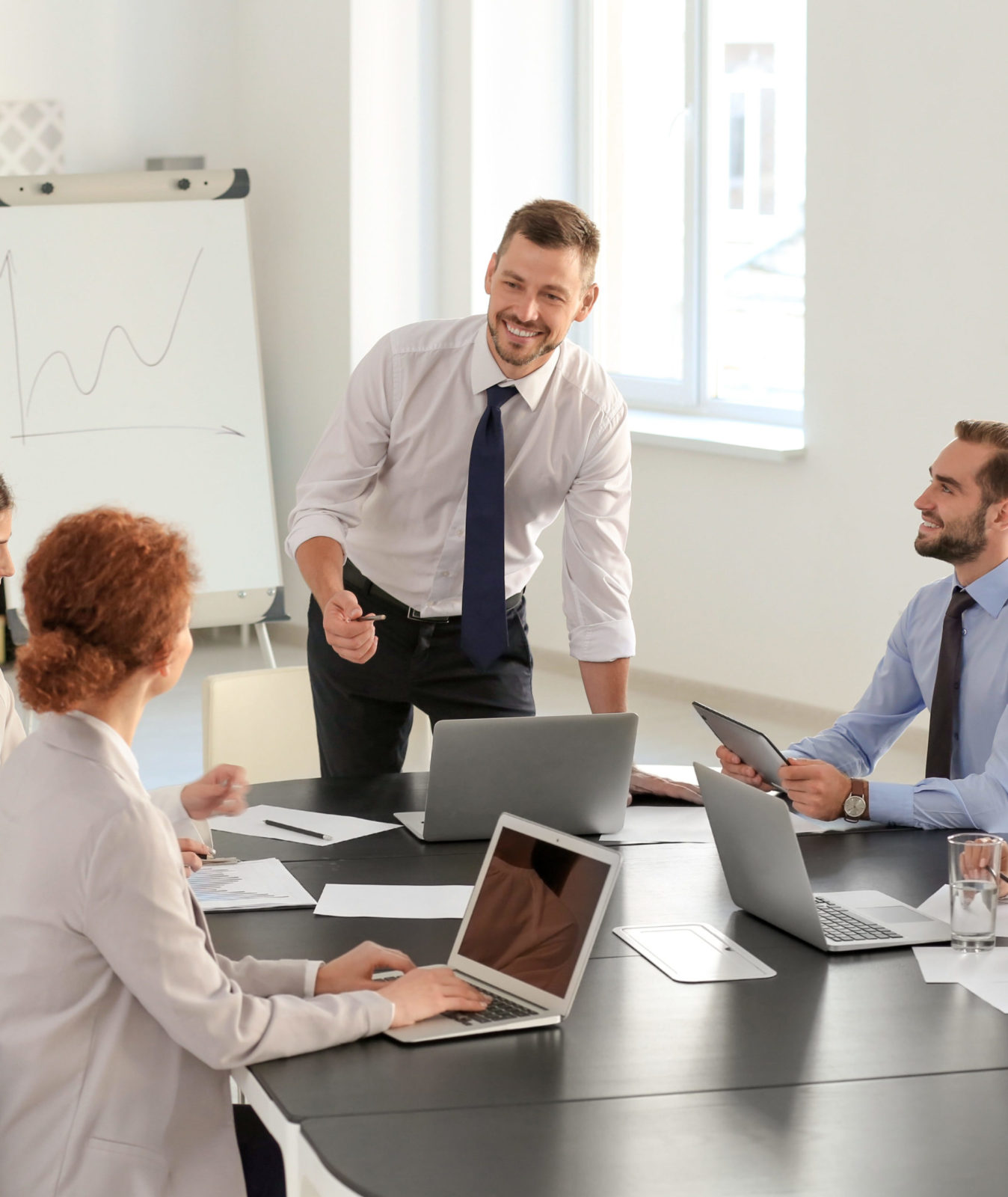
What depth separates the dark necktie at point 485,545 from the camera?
2877 mm

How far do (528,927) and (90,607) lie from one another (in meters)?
0.59

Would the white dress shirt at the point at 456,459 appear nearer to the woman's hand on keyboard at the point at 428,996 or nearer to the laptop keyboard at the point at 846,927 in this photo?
the laptop keyboard at the point at 846,927

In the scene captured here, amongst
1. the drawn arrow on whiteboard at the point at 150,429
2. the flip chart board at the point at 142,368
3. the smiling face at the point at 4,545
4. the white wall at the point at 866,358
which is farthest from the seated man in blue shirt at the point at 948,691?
the drawn arrow on whiteboard at the point at 150,429

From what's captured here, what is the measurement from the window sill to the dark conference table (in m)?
3.48

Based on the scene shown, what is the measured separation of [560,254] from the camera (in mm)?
2656

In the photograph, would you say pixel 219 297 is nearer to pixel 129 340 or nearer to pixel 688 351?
pixel 129 340

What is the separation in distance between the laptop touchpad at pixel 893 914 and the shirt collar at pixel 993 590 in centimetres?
80

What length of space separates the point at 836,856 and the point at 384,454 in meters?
1.18

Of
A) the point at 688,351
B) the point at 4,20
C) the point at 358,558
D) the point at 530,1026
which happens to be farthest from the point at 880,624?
the point at 4,20

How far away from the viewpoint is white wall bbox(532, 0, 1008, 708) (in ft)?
15.3

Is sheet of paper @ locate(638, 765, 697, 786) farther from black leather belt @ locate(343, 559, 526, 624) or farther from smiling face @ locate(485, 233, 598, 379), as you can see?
smiling face @ locate(485, 233, 598, 379)

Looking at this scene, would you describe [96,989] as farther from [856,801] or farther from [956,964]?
[856,801]

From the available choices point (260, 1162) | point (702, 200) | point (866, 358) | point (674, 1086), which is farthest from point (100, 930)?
point (702, 200)

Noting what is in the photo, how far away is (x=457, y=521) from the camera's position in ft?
9.64
